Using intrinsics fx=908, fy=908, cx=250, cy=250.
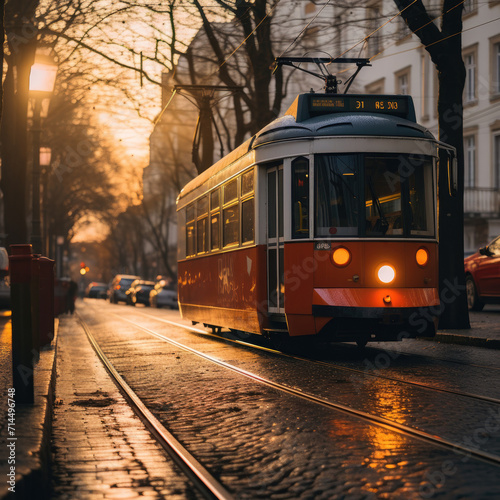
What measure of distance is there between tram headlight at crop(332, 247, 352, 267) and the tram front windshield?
19cm

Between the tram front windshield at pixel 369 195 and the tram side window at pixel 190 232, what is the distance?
21.6 feet

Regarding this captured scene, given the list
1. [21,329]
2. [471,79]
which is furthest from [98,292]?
[21,329]

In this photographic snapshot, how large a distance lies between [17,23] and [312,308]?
36.7 ft

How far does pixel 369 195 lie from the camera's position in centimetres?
1088

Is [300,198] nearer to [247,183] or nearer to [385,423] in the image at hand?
[247,183]

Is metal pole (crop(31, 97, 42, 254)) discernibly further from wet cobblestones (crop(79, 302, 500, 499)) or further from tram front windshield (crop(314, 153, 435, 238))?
wet cobblestones (crop(79, 302, 500, 499))

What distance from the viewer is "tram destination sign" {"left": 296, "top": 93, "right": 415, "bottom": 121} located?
458 inches

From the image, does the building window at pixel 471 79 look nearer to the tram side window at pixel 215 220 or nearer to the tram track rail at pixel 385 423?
the tram side window at pixel 215 220

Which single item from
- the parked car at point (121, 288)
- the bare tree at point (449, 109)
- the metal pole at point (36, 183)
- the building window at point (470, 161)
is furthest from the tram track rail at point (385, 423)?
the parked car at point (121, 288)

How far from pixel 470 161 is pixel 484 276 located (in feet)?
59.0

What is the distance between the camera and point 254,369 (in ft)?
34.7

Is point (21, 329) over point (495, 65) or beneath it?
Result: beneath

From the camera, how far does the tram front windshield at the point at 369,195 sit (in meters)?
10.9

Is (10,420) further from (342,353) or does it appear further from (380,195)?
(342,353)
